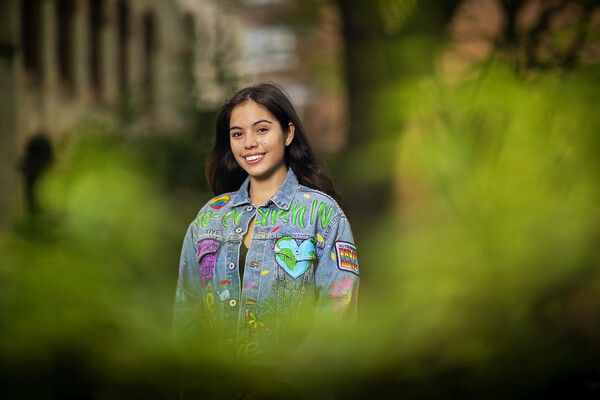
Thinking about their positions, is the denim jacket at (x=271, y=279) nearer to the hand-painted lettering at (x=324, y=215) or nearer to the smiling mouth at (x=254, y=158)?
the hand-painted lettering at (x=324, y=215)

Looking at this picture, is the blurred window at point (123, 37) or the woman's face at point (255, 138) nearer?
the woman's face at point (255, 138)

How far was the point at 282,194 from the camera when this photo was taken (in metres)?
1.95

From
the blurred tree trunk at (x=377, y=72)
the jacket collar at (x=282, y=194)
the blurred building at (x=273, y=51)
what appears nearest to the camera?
the jacket collar at (x=282, y=194)

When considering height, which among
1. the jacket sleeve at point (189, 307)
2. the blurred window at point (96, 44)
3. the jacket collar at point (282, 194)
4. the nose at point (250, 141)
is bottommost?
the jacket sleeve at point (189, 307)

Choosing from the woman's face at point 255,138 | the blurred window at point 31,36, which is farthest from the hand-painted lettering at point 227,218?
the blurred window at point 31,36

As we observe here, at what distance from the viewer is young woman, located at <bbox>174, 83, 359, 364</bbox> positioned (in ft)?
6.06

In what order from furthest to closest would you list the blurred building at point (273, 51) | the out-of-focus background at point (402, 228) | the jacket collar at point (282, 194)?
the blurred building at point (273, 51) < the out-of-focus background at point (402, 228) < the jacket collar at point (282, 194)

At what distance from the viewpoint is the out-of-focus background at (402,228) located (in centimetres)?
226

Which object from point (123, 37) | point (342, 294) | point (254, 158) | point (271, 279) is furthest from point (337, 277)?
point (123, 37)

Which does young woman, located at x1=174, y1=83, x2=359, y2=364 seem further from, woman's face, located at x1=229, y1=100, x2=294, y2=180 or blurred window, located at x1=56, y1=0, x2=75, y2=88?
blurred window, located at x1=56, y1=0, x2=75, y2=88

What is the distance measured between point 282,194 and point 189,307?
1.34 ft

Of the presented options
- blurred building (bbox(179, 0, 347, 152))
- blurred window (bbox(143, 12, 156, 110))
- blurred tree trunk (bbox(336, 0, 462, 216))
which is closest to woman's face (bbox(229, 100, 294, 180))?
blurred tree trunk (bbox(336, 0, 462, 216))

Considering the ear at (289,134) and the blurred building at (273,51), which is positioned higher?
the blurred building at (273,51)

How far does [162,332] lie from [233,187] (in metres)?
0.54
